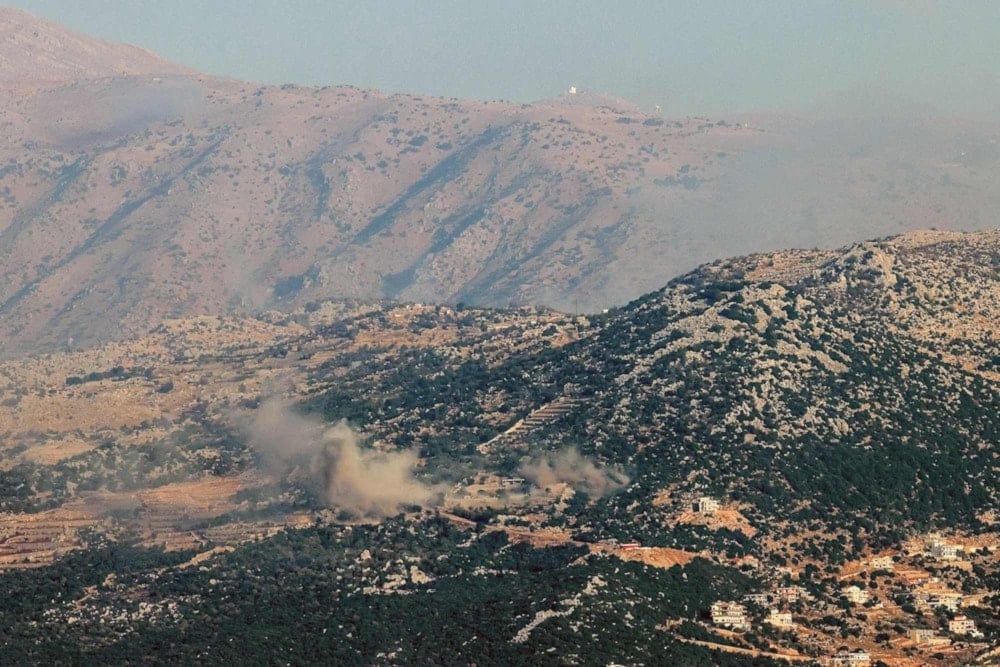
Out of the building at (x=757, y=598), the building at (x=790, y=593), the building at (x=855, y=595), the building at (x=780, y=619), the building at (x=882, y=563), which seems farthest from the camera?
the building at (x=882, y=563)

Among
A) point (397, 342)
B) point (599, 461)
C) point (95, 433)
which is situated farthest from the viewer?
point (397, 342)

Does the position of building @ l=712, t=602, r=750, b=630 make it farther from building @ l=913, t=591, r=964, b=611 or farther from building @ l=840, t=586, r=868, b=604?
building @ l=913, t=591, r=964, b=611

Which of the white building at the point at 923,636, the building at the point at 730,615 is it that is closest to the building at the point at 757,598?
the building at the point at 730,615

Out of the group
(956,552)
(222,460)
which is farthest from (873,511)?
(222,460)

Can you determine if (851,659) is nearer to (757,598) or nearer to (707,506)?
(757,598)

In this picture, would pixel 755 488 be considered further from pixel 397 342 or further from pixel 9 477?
pixel 397 342

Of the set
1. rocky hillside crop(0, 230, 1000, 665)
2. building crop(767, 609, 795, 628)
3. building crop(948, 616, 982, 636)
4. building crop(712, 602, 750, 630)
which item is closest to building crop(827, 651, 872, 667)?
rocky hillside crop(0, 230, 1000, 665)

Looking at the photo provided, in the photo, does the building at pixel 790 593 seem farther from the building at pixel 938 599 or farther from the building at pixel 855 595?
the building at pixel 938 599

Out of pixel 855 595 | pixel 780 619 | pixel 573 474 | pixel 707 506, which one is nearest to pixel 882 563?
pixel 855 595
